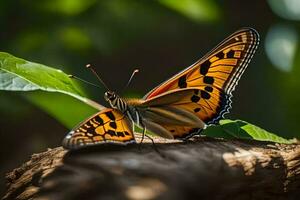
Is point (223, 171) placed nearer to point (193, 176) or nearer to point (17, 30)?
point (193, 176)

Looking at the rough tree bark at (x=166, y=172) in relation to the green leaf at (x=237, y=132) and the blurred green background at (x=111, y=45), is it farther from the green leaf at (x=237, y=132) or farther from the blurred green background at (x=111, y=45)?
the blurred green background at (x=111, y=45)

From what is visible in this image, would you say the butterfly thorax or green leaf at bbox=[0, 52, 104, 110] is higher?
green leaf at bbox=[0, 52, 104, 110]

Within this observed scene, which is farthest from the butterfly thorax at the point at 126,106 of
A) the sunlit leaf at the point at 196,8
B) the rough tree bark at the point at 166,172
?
the sunlit leaf at the point at 196,8

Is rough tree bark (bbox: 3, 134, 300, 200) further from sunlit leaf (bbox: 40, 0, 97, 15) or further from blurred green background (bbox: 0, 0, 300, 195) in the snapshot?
sunlit leaf (bbox: 40, 0, 97, 15)

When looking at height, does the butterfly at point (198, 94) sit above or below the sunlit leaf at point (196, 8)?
below

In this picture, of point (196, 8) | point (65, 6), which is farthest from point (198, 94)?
point (65, 6)

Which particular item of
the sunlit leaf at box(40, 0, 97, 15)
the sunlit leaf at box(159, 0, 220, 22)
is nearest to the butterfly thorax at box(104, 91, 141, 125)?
the sunlit leaf at box(159, 0, 220, 22)

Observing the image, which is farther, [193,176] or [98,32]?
[98,32]

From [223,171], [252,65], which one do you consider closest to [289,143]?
[223,171]
